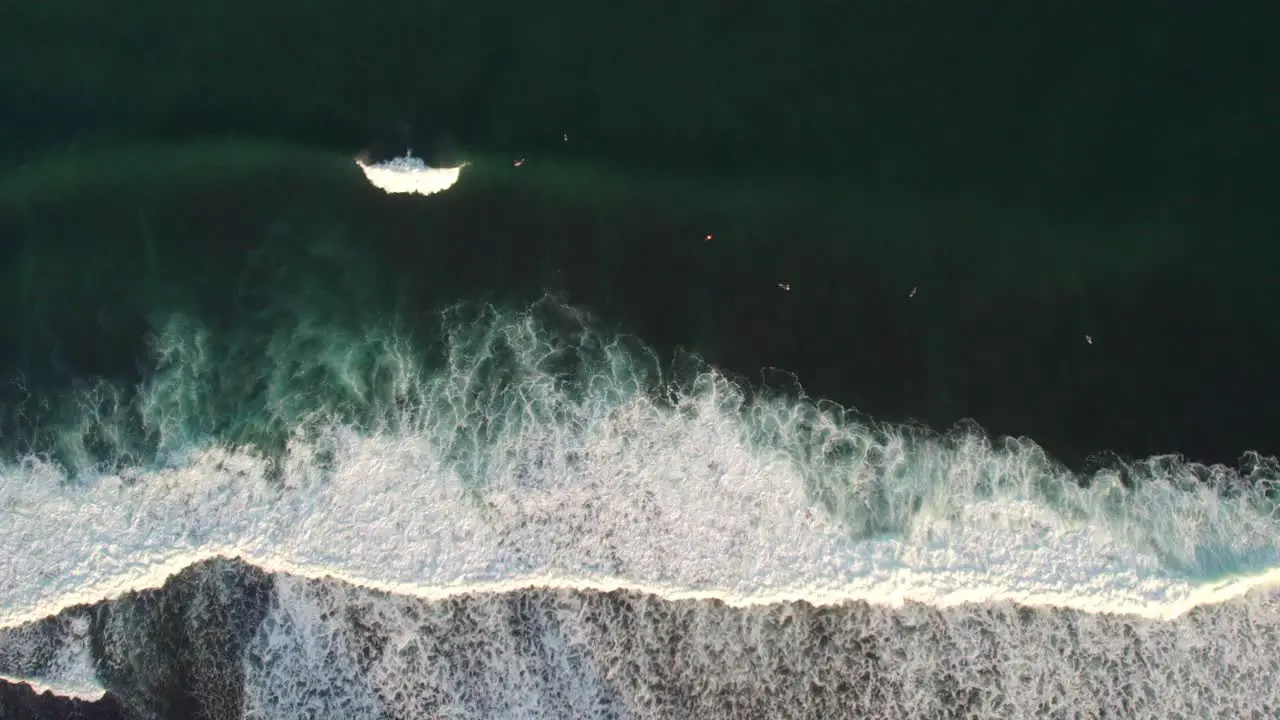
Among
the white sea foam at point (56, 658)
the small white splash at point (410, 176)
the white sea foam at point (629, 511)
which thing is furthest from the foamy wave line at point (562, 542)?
the small white splash at point (410, 176)

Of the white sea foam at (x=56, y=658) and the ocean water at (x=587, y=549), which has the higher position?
the ocean water at (x=587, y=549)

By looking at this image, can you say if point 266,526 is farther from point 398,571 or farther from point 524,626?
point 524,626

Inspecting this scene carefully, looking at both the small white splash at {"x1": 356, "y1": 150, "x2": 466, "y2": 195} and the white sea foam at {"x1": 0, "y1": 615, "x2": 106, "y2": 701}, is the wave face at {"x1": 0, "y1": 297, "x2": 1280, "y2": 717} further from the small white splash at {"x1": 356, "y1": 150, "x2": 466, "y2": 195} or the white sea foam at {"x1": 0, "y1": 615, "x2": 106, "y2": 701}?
the small white splash at {"x1": 356, "y1": 150, "x2": 466, "y2": 195}

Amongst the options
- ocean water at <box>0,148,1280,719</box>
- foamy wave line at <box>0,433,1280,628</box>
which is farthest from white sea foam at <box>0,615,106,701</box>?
foamy wave line at <box>0,433,1280,628</box>

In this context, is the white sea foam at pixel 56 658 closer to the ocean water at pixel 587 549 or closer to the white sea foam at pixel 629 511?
the ocean water at pixel 587 549

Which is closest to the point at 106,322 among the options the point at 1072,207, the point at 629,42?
the point at 629,42

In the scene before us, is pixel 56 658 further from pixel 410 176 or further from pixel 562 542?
pixel 410 176
